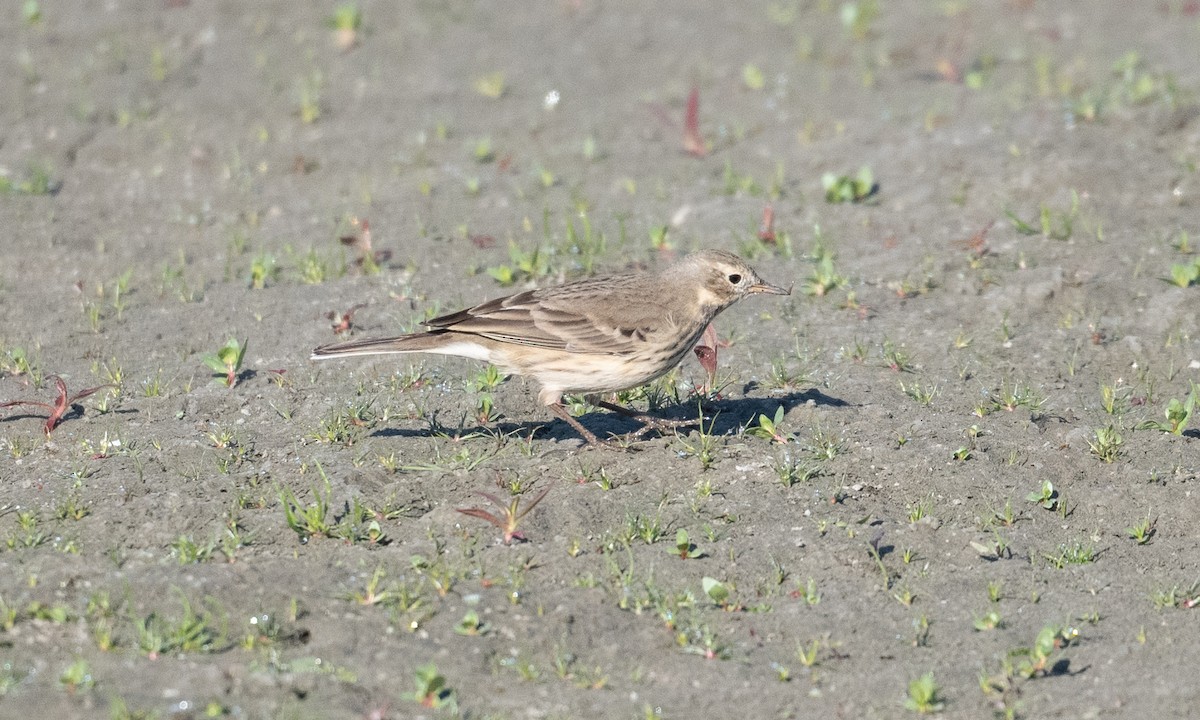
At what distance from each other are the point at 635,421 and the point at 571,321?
792mm

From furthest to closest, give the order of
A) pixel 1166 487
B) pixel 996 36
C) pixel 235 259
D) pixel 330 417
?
pixel 996 36 < pixel 235 259 < pixel 330 417 < pixel 1166 487

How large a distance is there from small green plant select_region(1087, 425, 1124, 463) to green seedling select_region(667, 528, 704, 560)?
220cm

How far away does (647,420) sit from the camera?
7.36m

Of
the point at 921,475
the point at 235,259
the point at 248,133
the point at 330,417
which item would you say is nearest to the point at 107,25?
the point at 248,133

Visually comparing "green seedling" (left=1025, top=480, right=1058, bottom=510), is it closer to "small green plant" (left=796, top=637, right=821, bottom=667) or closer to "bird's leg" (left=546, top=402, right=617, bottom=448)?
"small green plant" (left=796, top=637, right=821, bottom=667)

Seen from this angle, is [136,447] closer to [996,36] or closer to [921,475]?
[921,475]

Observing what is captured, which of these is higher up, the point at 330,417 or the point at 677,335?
the point at 677,335

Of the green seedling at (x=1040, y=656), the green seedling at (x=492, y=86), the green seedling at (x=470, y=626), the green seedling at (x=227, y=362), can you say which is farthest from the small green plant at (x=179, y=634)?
the green seedling at (x=492, y=86)

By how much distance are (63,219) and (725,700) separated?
272 inches

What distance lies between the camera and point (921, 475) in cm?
690

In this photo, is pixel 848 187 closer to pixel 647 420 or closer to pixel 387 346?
pixel 647 420

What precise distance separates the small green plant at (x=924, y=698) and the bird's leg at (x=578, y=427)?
90.9 inches

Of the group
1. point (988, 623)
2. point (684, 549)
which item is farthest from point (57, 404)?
point (988, 623)

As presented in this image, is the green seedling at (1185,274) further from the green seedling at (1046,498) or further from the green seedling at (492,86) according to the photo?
the green seedling at (492,86)
